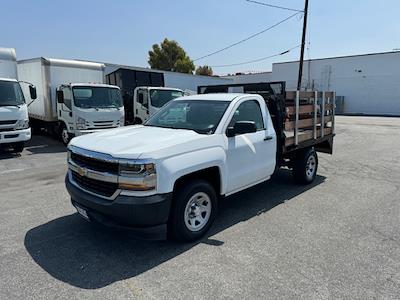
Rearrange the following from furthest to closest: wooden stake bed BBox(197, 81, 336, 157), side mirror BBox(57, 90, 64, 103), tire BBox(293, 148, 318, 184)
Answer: side mirror BBox(57, 90, 64, 103) < tire BBox(293, 148, 318, 184) < wooden stake bed BBox(197, 81, 336, 157)

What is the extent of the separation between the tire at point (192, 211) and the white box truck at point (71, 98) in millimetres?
8136

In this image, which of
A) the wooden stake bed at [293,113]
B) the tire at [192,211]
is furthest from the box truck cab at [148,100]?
the tire at [192,211]

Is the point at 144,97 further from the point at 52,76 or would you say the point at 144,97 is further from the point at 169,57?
the point at 169,57

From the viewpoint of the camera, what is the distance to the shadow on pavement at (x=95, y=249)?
3.35 metres

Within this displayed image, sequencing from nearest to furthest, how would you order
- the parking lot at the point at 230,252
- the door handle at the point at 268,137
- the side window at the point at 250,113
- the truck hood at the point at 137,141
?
1. the parking lot at the point at 230,252
2. the truck hood at the point at 137,141
3. the side window at the point at 250,113
4. the door handle at the point at 268,137

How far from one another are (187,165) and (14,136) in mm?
8181

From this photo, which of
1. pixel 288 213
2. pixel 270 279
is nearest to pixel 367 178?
pixel 288 213

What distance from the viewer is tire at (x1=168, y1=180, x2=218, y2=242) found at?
3.81m

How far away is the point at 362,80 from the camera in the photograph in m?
38.6

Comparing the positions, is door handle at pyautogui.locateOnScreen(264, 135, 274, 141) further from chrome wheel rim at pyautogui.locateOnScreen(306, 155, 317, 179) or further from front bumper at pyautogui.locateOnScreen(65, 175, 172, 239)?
front bumper at pyautogui.locateOnScreen(65, 175, 172, 239)

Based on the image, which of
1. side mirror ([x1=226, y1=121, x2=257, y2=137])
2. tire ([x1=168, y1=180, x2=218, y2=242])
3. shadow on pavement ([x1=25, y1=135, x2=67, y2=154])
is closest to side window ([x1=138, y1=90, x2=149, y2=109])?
shadow on pavement ([x1=25, y1=135, x2=67, y2=154])

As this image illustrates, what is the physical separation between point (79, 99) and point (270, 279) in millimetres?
10024

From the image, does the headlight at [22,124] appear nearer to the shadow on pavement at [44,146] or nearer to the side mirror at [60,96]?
the shadow on pavement at [44,146]

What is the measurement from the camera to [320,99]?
7121mm
